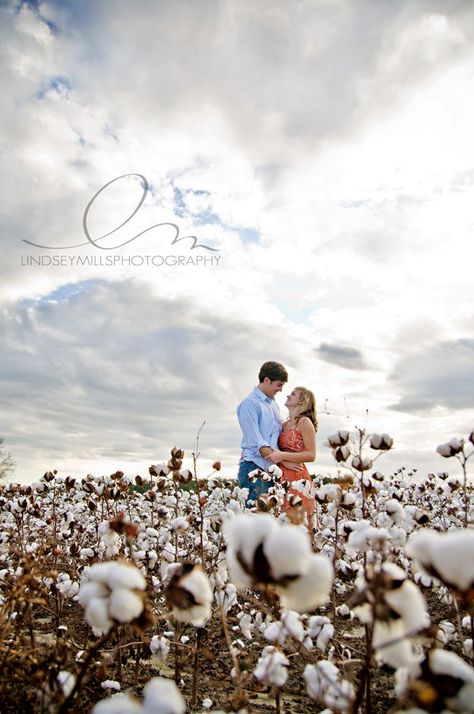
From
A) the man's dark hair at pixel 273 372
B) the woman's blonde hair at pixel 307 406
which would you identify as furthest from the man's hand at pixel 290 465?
the man's dark hair at pixel 273 372

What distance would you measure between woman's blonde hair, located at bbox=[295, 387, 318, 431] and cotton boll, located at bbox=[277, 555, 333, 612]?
6.85 meters

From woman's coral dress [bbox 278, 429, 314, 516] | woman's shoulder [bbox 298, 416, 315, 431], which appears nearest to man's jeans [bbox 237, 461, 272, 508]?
woman's coral dress [bbox 278, 429, 314, 516]

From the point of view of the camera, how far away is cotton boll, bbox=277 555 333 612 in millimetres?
1331

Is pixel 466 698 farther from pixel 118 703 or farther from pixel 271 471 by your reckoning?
pixel 271 471

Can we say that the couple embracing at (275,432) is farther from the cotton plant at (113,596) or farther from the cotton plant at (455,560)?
the cotton plant at (455,560)

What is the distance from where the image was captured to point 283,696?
3648 millimetres

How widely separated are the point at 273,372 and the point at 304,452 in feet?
4.59

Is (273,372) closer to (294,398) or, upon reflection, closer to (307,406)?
(294,398)

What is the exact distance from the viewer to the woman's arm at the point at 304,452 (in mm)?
7811

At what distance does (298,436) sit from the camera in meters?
8.17

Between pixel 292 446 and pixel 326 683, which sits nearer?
pixel 326 683

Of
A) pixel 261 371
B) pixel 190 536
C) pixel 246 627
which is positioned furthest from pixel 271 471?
pixel 246 627

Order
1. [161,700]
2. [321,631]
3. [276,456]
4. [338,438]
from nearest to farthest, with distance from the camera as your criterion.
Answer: [161,700]
[321,631]
[338,438]
[276,456]

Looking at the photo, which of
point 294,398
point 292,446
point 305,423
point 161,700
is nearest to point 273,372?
point 294,398
